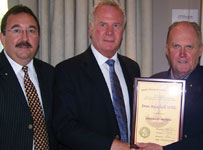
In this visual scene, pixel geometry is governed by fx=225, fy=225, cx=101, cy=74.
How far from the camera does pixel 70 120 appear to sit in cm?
192

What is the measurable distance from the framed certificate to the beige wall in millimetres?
1218

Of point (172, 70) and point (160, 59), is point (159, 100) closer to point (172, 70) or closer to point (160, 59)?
point (172, 70)

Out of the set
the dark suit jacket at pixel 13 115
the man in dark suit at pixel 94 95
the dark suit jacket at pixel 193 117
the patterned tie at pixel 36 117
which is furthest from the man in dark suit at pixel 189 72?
the dark suit jacket at pixel 13 115

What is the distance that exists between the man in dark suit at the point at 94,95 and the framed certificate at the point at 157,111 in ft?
0.62

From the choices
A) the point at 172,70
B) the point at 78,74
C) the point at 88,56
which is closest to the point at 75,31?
the point at 88,56

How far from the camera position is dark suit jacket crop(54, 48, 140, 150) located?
1.89m

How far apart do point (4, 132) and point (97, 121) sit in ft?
2.66

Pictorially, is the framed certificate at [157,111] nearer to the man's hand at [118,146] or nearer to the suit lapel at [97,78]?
the man's hand at [118,146]

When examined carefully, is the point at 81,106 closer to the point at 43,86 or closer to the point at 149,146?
the point at 43,86

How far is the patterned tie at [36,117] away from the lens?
209 cm

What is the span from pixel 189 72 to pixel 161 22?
3.70 feet

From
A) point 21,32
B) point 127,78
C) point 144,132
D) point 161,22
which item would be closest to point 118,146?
point 144,132

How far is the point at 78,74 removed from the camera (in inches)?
80.6

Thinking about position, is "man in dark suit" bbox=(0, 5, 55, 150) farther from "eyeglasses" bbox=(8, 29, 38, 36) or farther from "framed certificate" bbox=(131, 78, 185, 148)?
"framed certificate" bbox=(131, 78, 185, 148)
